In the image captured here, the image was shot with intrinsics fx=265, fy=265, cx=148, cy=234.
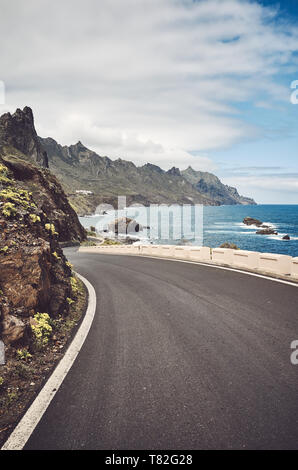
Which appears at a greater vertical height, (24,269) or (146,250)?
(24,269)

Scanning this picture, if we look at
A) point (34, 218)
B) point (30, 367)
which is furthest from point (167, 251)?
point (30, 367)

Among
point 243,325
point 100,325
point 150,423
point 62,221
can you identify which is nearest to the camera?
point 150,423

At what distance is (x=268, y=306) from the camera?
251 inches

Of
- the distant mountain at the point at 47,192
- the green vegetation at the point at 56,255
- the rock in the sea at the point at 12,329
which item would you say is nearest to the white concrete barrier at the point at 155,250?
the distant mountain at the point at 47,192

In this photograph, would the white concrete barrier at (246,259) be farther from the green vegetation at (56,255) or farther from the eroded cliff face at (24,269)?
the green vegetation at (56,255)

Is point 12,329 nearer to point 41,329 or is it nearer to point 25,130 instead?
point 41,329

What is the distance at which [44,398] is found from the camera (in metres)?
3.30

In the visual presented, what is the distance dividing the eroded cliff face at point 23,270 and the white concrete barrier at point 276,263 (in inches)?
290

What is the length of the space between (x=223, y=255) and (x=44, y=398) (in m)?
11.0

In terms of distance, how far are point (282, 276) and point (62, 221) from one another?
3240 cm

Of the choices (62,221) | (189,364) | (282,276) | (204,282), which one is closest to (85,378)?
(189,364)

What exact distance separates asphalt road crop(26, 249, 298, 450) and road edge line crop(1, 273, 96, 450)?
0.29 feet
